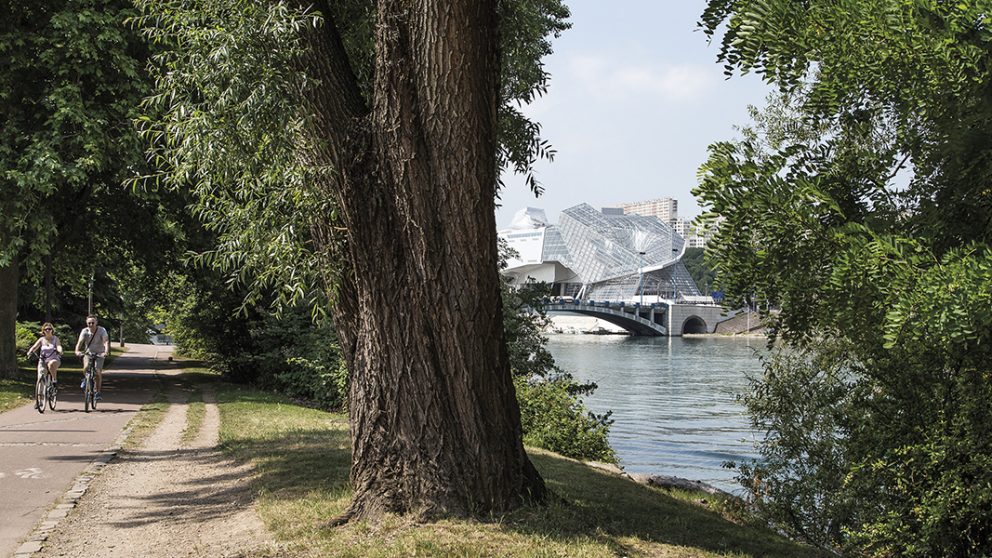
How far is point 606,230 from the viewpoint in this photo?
136 meters

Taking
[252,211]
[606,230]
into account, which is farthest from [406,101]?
[606,230]

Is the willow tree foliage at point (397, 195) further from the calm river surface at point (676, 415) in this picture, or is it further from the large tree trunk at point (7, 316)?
the large tree trunk at point (7, 316)

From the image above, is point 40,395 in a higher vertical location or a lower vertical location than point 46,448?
higher

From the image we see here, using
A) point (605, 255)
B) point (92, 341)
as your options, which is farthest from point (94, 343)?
point (605, 255)

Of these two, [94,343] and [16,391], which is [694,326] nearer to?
[16,391]

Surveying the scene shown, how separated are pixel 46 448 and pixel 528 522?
789cm

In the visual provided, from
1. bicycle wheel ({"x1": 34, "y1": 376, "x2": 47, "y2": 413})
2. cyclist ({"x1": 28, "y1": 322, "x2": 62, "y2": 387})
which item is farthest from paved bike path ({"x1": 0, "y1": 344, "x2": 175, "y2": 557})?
cyclist ({"x1": 28, "y1": 322, "x2": 62, "y2": 387})

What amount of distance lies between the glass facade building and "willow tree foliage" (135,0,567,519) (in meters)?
122

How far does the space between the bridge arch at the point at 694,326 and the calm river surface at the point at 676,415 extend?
6367 cm

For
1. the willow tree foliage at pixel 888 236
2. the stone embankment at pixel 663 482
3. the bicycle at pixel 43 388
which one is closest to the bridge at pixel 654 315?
the bicycle at pixel 43 388

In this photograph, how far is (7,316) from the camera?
20.8 m

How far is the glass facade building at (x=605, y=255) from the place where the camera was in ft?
434

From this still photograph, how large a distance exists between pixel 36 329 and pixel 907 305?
35195mm

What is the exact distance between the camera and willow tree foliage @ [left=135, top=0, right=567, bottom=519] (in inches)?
254
